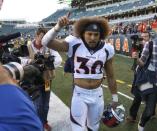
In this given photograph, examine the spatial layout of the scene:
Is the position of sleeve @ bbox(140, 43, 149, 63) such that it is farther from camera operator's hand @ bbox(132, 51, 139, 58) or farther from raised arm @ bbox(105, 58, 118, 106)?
raised arm @ bbox(105, 58, 118, 106)

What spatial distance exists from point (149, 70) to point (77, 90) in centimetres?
192

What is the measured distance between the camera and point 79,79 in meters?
5.62

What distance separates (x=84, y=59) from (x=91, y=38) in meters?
0.28

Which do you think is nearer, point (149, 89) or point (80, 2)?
point (149, 89)

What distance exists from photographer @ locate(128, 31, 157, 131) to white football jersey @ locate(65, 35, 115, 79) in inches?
56.1

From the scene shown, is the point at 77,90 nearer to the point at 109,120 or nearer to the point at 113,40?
the point at 109,120

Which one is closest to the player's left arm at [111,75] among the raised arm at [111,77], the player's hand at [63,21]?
the raised arm at [111,77]

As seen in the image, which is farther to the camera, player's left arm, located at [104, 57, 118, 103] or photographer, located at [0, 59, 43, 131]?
player's left arm, located at [104, 57, 118, 103]

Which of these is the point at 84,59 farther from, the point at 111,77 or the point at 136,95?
the point at 136,95

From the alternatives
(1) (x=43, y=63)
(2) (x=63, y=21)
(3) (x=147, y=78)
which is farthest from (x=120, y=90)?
(1) (x=43, y=63)

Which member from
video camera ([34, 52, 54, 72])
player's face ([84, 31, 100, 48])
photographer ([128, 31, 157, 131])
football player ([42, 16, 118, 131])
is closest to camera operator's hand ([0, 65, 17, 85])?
video camera ([34, 52, 54, 72])

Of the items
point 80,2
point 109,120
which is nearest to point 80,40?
point 109,120

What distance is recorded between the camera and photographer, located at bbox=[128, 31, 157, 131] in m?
6.91

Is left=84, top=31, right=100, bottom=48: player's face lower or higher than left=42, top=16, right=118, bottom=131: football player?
higher
